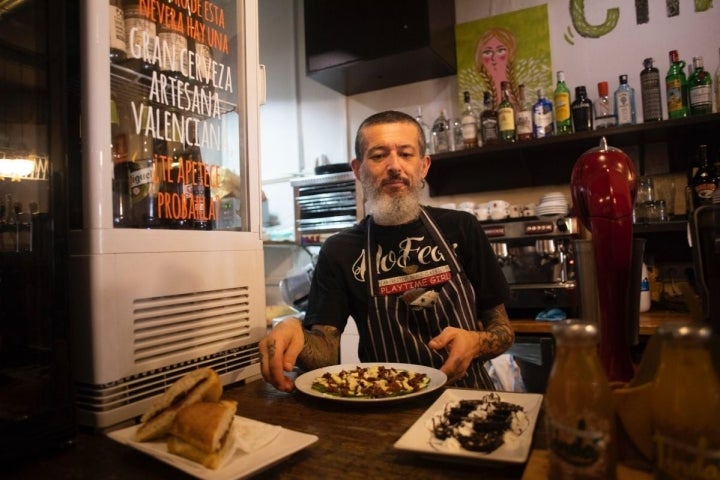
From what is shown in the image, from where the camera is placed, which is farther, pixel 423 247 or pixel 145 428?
pixel 423 247

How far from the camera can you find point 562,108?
264cm

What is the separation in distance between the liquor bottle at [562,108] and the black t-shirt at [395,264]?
1.32 metres

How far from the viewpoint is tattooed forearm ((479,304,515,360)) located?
1374 millimetres

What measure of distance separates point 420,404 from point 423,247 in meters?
0.77

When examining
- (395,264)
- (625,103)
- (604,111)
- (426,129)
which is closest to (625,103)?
(625,103)

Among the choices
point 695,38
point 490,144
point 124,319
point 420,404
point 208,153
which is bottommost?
point 420,404

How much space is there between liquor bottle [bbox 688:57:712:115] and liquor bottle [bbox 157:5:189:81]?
2.42m

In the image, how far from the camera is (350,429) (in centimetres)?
82

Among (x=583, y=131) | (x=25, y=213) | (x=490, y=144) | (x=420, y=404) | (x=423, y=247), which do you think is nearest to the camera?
(x=25, y=213)

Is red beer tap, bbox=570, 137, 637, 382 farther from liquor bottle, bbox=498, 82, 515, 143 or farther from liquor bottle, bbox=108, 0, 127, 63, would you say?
liquor bottle, bbox=498, 82, 515, 143

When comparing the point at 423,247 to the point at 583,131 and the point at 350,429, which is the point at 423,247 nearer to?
the point at 350,429

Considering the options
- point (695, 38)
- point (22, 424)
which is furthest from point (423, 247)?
point (695, 38)

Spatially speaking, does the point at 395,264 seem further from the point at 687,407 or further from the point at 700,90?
the point at 700,90

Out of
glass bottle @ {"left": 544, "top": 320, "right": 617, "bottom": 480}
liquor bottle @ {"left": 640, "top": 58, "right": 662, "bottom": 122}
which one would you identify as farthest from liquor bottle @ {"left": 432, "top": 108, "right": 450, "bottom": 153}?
glass bottle @ {"left": 544, "top": 320, "right": 617, "bottom": 480}
